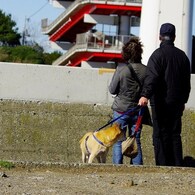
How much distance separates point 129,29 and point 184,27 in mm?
39392

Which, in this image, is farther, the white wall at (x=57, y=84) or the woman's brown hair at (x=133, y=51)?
the white wall at (x=57, y=84)

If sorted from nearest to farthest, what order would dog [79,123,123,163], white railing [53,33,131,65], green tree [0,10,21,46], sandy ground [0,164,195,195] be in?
sandy ground [0,164,195,195] → dog [79,123,123,163] → white railing [53,33,131,65] → green tree [0,10,21,46]

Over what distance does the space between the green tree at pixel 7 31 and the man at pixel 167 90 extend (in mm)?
78200

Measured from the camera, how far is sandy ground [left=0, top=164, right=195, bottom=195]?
805 centimetres

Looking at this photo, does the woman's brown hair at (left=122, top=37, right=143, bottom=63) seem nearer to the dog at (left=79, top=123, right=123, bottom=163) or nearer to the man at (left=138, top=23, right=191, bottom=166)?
the man at (left=138, top=23, right=191, bottom=166)

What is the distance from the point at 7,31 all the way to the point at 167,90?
263 ft

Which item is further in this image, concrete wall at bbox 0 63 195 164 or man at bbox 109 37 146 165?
concrete wall at bbox 0 63 195 164

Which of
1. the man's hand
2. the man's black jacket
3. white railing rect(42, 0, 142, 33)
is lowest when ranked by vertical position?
the man's hand

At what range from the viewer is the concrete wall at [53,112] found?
12.9 metres

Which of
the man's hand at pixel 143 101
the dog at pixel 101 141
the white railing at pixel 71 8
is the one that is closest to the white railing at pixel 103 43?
the white railing at pixel 71 8

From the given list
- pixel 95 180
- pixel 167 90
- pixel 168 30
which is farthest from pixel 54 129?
pixel 95 180

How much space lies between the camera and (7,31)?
89.4m

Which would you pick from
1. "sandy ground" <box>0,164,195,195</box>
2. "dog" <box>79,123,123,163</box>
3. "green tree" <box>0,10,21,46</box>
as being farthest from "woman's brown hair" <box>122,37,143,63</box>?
"green tree" <box>0,10,21,46</box>

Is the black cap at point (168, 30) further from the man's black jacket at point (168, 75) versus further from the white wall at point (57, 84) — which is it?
the white wall at point (57, 84)
